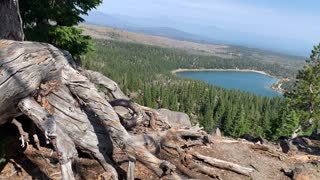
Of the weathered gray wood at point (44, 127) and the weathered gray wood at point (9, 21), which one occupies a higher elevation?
the weathered gray wood at point (9, 21)

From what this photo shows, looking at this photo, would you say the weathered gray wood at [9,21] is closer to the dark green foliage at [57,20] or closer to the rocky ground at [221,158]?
the rocky ground at [221,158]

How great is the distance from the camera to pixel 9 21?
8.89 m

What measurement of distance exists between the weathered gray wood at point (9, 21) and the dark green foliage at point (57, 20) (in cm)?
468

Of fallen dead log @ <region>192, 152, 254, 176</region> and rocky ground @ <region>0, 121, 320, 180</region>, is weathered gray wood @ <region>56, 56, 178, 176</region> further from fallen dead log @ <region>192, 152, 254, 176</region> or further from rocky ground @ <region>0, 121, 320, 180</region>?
fallen dead log @ <region>192, 152, 254, 176</region>

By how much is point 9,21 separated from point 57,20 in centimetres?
666

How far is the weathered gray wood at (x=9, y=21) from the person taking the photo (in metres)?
8.72

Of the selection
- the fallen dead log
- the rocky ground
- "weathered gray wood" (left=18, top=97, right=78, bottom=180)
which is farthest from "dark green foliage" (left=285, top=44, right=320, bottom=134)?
"weathered gray wood" (left=18, top=97, right=78, bottom=180)

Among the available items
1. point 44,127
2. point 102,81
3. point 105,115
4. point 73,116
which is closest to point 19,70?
point 44,127

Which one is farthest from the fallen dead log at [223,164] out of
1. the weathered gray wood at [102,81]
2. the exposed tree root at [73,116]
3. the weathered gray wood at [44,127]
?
the weathered gray wood at [44,127]

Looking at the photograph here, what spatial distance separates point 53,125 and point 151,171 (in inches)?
116

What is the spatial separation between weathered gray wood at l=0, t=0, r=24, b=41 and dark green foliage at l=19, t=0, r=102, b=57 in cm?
468

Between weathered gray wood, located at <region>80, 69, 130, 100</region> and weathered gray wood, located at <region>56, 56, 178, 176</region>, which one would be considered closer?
weathered gray wood, located at <region>56, 56, 178, 176</region>

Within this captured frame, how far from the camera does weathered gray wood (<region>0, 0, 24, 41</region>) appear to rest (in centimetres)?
872

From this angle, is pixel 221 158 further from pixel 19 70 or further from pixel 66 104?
pixel 19 70
